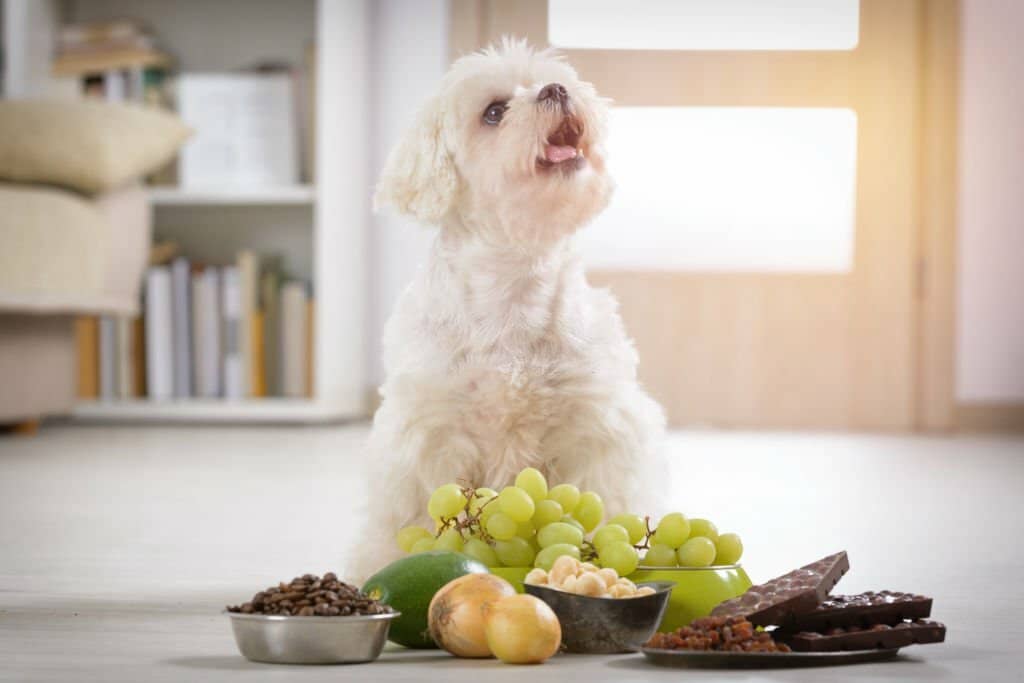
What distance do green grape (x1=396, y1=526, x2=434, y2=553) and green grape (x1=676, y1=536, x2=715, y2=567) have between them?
0.31m

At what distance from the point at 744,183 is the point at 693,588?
3.92 meters

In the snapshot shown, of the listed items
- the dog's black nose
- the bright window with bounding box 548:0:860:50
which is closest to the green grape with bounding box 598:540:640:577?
the dog's black nose

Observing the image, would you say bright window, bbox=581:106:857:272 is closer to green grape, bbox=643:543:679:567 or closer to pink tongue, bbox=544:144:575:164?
pink tongue, bbox=544:144:575:164

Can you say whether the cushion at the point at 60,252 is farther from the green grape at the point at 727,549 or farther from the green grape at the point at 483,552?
the green grape at the point at 727,549

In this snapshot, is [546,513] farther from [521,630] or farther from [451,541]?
[521,630]

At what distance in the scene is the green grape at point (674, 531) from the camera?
Answer: 152 centimetres

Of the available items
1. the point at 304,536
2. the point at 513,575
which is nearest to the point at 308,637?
the point at 513,575

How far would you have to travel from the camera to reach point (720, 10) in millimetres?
5219

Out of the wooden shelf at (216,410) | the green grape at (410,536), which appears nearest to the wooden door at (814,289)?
the wooden shelf at (216,410)

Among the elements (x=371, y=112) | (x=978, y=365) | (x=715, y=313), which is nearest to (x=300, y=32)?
(x=371, y=112)

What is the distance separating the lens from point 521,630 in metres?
1.31

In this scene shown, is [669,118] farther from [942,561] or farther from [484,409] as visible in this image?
[484,409]

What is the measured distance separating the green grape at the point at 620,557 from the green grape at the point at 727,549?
0.11 meters

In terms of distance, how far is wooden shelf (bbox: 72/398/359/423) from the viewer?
5008 mm
